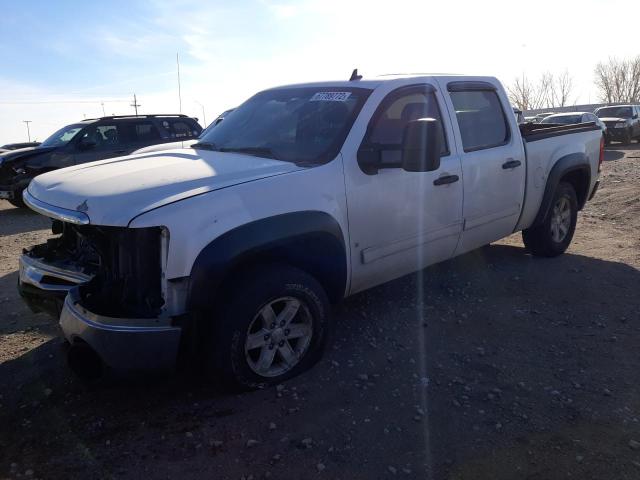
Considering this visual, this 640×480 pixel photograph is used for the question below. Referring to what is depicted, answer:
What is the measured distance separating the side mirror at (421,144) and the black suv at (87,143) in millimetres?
9029

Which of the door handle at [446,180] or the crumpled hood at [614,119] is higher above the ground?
the crumpled hood at [614,119]

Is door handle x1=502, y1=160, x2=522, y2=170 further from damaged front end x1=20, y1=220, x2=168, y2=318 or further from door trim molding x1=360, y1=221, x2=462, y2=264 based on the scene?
damaged front end x1=20, y1=220, x2=168, y2=318

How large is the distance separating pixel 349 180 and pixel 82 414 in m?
2.15

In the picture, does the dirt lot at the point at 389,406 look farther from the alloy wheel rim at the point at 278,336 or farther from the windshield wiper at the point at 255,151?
the windshield wiper at the point at 255,151

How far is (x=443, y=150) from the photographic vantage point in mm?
4352

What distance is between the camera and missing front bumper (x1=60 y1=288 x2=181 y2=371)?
9.41ft

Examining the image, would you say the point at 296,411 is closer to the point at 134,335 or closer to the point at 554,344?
the point at 134,335

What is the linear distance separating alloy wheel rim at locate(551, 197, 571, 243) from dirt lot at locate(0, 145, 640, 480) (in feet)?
4.06

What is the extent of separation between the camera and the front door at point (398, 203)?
3.77m

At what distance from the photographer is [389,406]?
10.8 feet

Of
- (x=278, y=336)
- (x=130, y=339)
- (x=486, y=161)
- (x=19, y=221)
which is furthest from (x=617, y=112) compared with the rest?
(x=130, y=339)

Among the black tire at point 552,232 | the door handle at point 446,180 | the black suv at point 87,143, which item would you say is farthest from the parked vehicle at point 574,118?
the door handle at point 446,180

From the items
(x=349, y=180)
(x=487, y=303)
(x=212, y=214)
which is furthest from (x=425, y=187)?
Answer: (x=212, y=214)

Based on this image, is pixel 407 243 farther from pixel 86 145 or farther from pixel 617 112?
Result: pixel 617 112
